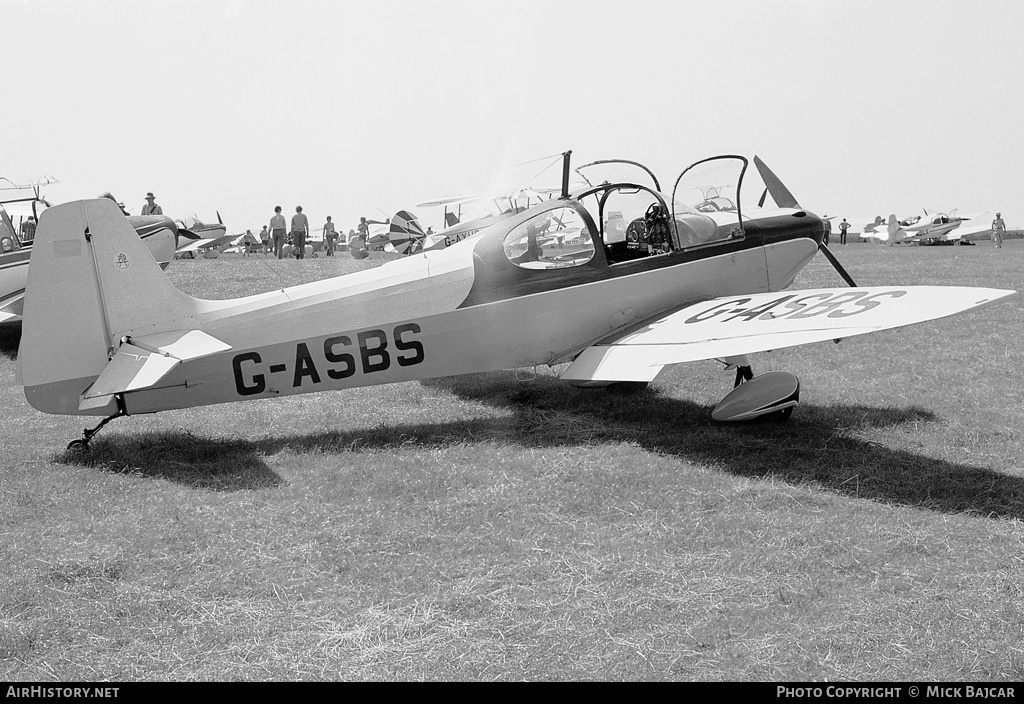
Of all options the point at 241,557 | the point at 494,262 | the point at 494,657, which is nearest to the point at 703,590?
the point at 494,657

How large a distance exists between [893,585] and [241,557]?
126 inches

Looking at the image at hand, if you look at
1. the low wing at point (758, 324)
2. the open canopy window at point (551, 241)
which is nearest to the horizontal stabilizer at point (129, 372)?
the open canopy window at point (551, 241)

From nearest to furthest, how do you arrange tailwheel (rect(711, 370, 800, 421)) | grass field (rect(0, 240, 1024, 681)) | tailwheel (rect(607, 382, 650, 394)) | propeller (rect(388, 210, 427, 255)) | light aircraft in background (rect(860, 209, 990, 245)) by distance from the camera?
grass field (rect(0, 240, 1024, 681))
tailwheel (rect(711, 370, 800, 421))
tailwheel (rect(607, 382, 650, 394))
propeller (rect(388, 210, 427, 255))
light aircraft in background (rect(860, 209, 990, 245))

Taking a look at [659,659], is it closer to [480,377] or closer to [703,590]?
[703,590]

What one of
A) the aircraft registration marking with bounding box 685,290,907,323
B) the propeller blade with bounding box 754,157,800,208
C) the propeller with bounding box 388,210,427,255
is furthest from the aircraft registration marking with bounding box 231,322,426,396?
the propeller with bounding box 388,210,427,255

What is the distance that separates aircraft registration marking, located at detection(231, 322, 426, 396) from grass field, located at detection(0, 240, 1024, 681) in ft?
1.72

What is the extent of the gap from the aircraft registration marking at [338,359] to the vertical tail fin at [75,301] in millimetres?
782

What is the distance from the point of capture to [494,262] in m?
7.24

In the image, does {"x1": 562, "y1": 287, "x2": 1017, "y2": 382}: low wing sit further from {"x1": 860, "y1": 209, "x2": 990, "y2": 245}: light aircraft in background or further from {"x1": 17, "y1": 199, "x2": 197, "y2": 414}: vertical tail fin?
{"x1": 860, "y1": 209, "x2": 990, "y2": 245}: light aircraft in background

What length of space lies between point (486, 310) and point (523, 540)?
2607 mm

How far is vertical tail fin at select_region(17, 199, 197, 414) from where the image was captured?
6.20 metres

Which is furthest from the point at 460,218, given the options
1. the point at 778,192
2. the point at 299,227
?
the point at 778,192

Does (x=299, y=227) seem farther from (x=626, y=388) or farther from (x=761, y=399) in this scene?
(x=761, y=399)
